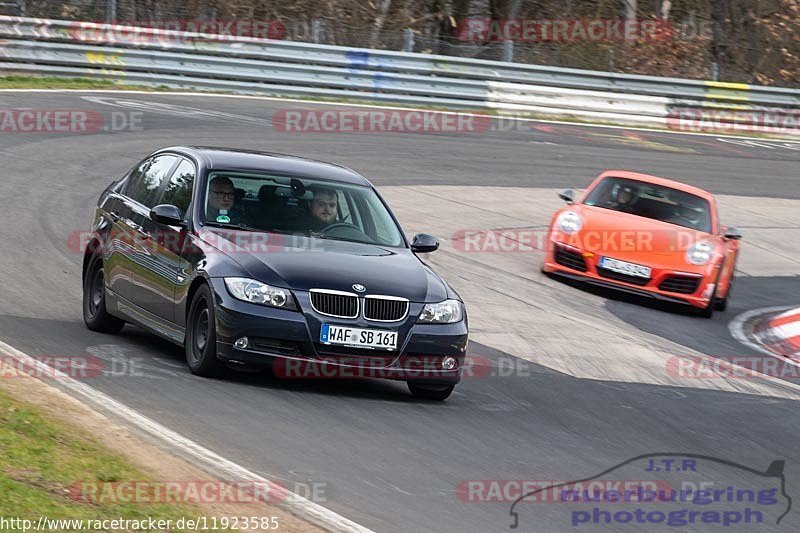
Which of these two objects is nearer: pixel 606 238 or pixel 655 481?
pixel 655 481

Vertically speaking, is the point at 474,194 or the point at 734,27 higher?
the point at 734,27

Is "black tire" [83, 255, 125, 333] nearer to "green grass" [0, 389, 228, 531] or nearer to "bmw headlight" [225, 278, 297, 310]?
"bmw headlight" [225, 278, 297, 310]

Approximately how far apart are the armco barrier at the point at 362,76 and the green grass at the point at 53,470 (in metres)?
20.2

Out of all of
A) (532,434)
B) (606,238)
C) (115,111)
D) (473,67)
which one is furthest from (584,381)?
(473,67)

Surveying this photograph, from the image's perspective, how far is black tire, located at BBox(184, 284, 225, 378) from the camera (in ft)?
27.2

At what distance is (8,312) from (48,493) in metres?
5.16

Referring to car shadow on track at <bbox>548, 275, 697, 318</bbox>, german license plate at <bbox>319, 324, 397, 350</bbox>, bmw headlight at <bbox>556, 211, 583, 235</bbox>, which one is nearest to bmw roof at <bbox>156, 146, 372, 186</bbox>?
german license plate at <bbox>319, 324, 397, 350</bbox>

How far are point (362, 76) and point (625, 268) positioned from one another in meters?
14.9

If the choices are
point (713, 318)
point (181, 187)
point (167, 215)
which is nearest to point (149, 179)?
point (181, 187)

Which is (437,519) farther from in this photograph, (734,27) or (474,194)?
(734,27)

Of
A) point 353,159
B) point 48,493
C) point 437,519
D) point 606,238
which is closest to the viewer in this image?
point 48,493

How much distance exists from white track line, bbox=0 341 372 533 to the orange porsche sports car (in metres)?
7.41

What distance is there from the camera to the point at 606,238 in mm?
14484

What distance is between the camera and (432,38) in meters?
32.5
